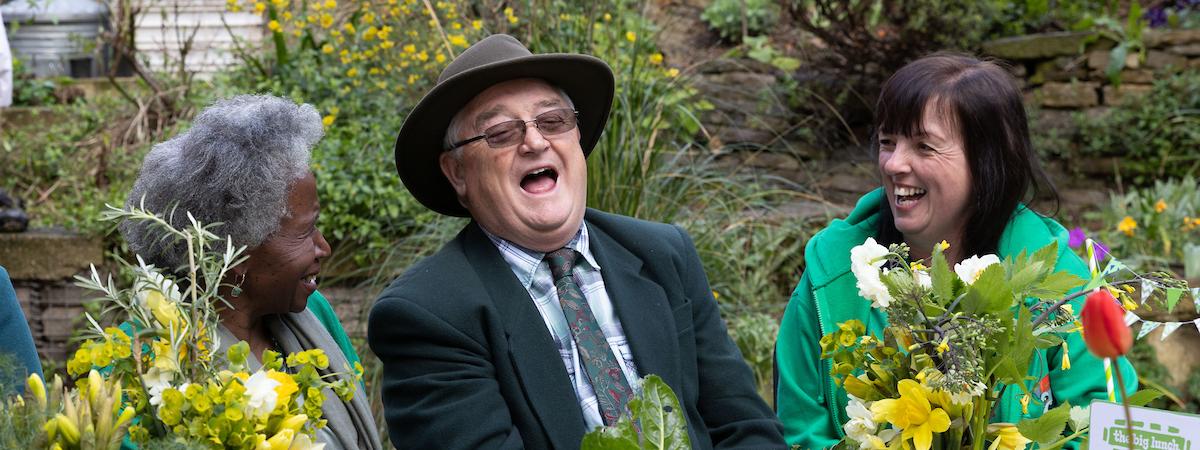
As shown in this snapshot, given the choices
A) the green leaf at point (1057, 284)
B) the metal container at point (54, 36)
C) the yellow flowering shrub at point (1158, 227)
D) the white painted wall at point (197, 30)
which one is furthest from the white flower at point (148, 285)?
the metal container at point (54, 36)

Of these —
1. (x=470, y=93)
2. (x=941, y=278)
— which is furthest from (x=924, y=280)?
(x=470, y=93)

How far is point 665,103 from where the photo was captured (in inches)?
199

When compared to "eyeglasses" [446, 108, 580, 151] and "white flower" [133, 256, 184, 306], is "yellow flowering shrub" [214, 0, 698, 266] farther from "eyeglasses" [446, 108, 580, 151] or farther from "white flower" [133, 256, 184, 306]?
"white flower" [133, 256, 184, 306]

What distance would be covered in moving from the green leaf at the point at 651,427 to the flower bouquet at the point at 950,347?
41cm

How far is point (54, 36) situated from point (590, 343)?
259 inches

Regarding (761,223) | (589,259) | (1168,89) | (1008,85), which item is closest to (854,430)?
(589,259)

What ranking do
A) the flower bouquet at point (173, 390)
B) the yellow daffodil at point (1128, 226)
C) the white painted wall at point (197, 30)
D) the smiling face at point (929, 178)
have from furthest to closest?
the white painted wall at point (197, 30) → the yellow daffodil at point (1128, 226) → the smiling face at point (929, 178) → the flower bouquet at point (173, 390)

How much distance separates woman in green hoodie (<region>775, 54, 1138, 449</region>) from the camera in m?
2.59

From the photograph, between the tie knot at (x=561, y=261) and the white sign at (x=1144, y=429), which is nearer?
the white sign at (x=1144, y=429)

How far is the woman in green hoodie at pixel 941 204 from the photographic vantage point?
2.59m

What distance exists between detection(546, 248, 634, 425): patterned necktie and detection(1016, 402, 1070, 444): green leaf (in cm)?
75

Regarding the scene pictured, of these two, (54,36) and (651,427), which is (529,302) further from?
Answer: (54,36)

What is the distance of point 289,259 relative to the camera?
237 cm

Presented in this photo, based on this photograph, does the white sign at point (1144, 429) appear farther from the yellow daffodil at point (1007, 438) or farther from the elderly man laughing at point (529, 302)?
the elderly man laughing at point (529, 302)
